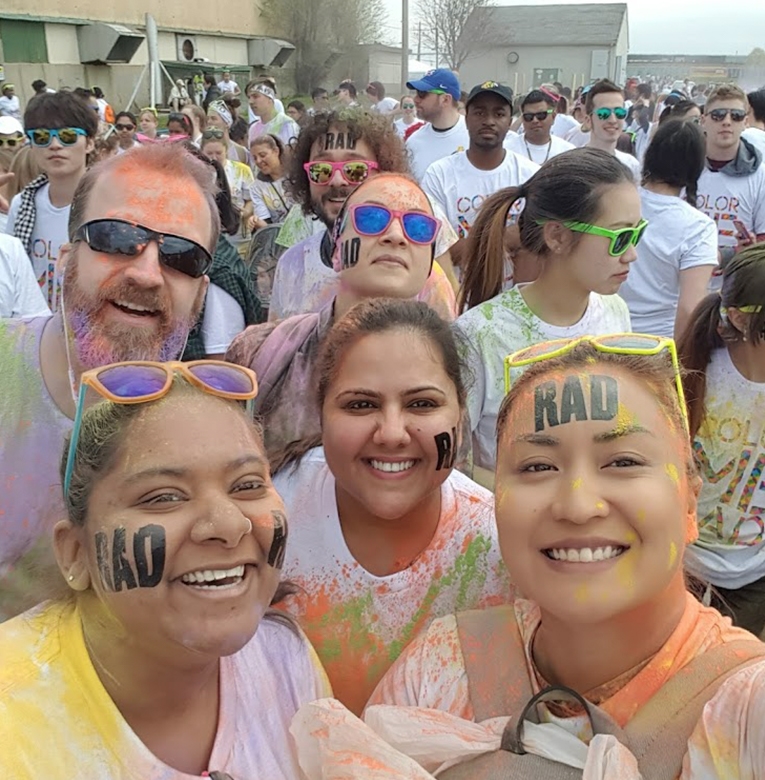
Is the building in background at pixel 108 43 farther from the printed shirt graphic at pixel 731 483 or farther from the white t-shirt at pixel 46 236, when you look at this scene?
the printed shirt graphic at pixel 731 483

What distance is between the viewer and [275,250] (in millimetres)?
4578

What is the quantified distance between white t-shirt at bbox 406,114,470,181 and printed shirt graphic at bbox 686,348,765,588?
4388 mm

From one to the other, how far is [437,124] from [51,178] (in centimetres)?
354

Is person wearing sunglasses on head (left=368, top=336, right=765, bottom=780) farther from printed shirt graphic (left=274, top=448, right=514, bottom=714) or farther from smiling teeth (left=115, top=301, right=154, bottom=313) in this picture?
smiling teeth (left=115, top=301, right=154, bottom=313)

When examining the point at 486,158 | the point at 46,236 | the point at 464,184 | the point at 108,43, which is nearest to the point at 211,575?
the point at 46,236

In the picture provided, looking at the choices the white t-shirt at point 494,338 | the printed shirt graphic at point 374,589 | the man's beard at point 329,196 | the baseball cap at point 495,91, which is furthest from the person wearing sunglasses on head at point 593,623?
the baseball cap at point 495,91

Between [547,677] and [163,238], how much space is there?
1429 mm

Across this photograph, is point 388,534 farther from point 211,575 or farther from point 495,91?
point 495,91

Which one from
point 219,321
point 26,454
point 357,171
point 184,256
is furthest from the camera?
point 357,171

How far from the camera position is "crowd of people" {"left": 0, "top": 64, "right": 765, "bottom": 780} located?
136 cm

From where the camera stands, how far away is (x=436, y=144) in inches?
264

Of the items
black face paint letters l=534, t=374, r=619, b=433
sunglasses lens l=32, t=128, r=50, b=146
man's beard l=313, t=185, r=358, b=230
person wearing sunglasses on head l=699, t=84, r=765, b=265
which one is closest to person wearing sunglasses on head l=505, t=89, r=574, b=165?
person wearing sunglasses on head l=699, t=84, r=765, b=265

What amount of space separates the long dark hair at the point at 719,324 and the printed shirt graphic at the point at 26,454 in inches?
72.8

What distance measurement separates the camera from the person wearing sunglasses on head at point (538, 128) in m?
6.84
